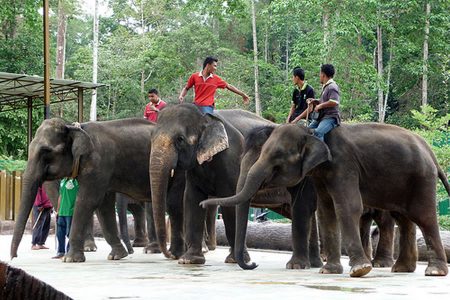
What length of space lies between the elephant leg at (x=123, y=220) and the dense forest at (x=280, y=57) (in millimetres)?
Result: 8057

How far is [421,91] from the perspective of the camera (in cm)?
3953

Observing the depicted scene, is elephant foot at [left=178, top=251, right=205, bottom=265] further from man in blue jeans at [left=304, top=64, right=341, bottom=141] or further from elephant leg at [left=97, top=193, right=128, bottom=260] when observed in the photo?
man in blue jeans at [left=304, top=64, right=341, bottom=141]

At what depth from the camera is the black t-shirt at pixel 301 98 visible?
11.2 meters

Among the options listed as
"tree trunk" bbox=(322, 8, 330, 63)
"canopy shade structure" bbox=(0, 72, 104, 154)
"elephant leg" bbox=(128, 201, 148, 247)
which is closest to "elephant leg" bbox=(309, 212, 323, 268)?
"elephant leg" bbox=(128, 201, 148, 247)

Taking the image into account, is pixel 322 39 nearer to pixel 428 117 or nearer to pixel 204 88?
pixel 428 117

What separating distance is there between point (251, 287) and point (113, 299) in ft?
5.37

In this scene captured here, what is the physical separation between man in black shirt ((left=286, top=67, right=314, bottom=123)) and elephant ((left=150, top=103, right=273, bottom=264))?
837mm

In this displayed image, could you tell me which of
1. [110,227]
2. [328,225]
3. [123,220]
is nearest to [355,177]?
[328,225]

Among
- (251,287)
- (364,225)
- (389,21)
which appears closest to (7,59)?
(389,21)

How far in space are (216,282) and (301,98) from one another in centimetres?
357

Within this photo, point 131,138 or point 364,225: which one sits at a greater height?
point 131,138

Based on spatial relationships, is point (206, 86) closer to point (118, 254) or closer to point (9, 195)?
point (118, 254)

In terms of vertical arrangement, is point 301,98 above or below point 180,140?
above

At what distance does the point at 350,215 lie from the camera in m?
9.43
